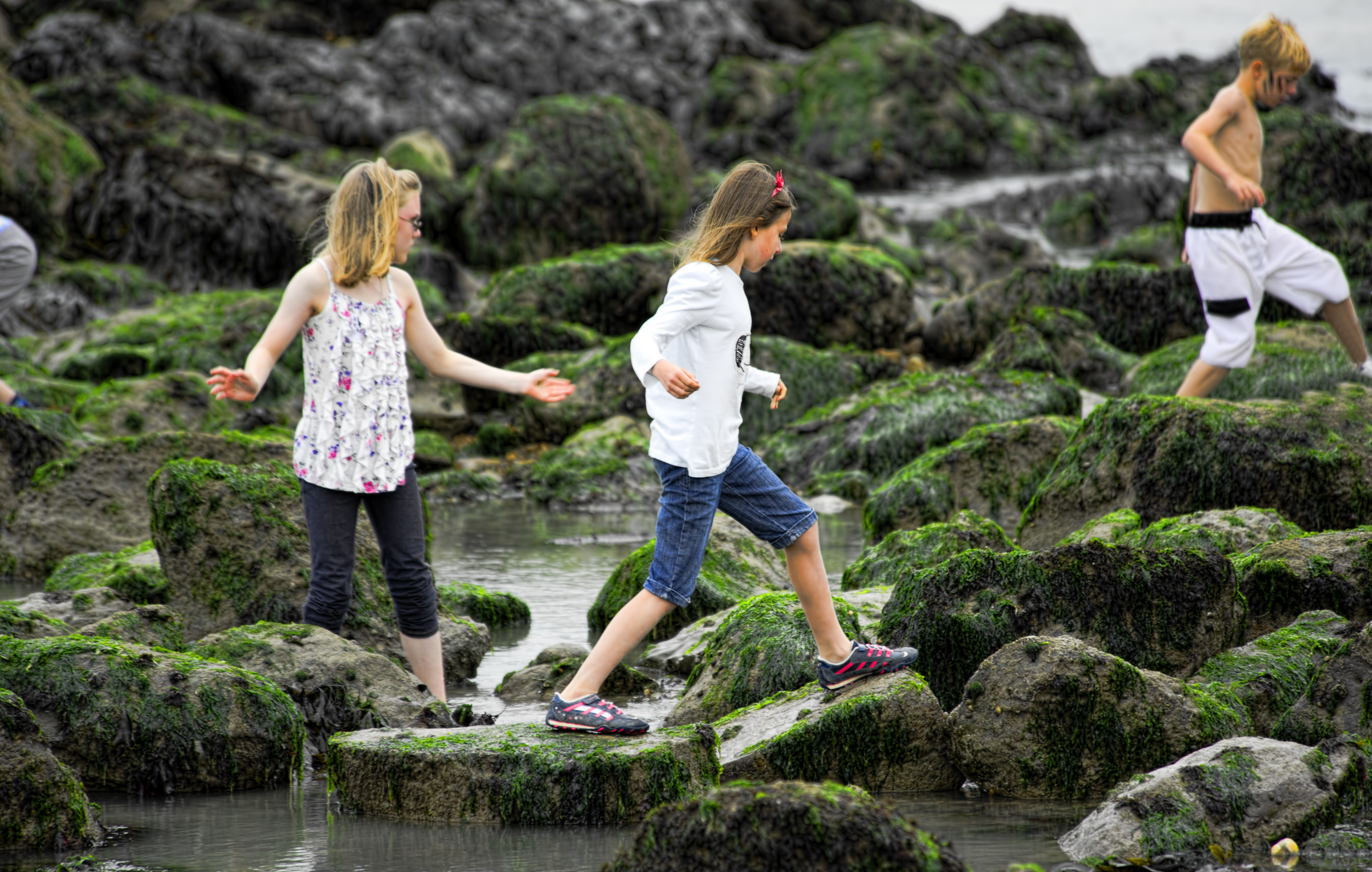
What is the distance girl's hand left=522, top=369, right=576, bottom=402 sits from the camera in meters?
4.95

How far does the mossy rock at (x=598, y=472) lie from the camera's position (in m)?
11.1

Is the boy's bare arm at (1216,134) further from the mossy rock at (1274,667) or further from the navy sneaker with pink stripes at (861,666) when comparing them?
the navy sneaker with pink stripes at (861,666)

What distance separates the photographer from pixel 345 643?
17.1 feet

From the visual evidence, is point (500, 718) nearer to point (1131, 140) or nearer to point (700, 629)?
point (700, 629)

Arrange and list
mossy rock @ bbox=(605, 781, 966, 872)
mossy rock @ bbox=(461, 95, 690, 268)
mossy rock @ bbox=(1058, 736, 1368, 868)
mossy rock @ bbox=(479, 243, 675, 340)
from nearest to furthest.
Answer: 1. mossy rock @ bbox=(605, 781, 966, 872)
2. mossy rock @ bbox=(1058, 736, 1368, 868)
3. mossy rock @ bbox=(479, 243, 675, 340)
4. mossy rock @ bbox=(461, 95, 690, 268)

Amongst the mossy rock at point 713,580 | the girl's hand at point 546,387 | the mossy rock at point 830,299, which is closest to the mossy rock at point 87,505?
the mossy rock at point 713,580

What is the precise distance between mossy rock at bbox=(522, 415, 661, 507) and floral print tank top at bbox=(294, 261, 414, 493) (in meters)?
5.98

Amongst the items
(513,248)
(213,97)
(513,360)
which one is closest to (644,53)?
(213,97)

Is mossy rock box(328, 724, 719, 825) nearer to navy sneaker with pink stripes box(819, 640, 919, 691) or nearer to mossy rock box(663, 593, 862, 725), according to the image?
navy sneaker with pink stripes box(819, 640, 919, 691)

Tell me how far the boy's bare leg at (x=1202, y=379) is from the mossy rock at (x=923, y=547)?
79.5 inches

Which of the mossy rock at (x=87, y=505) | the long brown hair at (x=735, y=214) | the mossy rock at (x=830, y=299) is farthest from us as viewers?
the mossy rock at (x=830, y=299)

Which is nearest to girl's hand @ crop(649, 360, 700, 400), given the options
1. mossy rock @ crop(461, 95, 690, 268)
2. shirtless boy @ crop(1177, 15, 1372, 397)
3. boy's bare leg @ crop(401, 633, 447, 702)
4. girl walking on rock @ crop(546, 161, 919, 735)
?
girl walking on rock @ crop(546, 161, 919, 735)

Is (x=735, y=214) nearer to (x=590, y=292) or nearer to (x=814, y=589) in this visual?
(x=814, y=589)

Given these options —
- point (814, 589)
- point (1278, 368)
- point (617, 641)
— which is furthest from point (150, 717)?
point (1278, 368)
